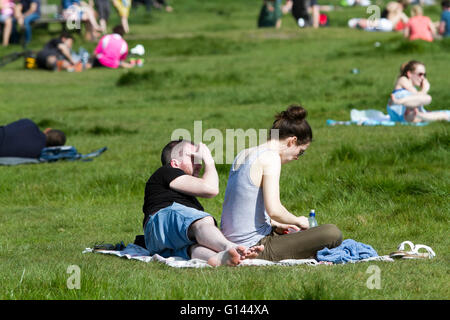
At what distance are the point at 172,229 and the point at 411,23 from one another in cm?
2079

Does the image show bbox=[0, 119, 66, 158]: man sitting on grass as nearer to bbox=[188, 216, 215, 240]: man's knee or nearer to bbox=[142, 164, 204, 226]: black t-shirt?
bbox=[142, 164, 204, 226]: black t-shirt

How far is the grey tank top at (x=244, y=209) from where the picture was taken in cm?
677

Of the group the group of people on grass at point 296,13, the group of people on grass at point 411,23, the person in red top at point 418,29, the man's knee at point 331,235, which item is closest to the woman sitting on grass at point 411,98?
the man's knee at point 331,235

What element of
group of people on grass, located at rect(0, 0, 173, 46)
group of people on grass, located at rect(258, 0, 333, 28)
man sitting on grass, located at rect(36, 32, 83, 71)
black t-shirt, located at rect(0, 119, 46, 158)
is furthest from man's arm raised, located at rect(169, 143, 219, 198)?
group of people on grass, located at rect(258, 0, 333, 28)

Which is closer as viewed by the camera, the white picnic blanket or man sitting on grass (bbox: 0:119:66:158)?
the white picnic blanket

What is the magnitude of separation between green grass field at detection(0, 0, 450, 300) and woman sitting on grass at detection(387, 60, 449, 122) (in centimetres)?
42

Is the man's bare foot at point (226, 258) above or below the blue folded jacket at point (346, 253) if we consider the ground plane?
above

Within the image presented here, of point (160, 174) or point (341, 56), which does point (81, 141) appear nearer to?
point (160, 174)

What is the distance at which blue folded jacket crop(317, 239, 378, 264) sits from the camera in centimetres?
663

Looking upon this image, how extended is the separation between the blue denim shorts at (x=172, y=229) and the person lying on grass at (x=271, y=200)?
11.3 inches

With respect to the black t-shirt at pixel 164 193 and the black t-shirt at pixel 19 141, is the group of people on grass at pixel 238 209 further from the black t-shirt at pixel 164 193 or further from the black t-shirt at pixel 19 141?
the black t-shirt at pixel 19 141

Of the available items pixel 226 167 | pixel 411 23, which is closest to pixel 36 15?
pixel 411 23

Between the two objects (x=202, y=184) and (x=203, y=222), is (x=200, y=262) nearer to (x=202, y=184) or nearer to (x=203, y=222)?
(x=203, y=222)

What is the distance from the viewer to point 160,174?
710 centimetres
